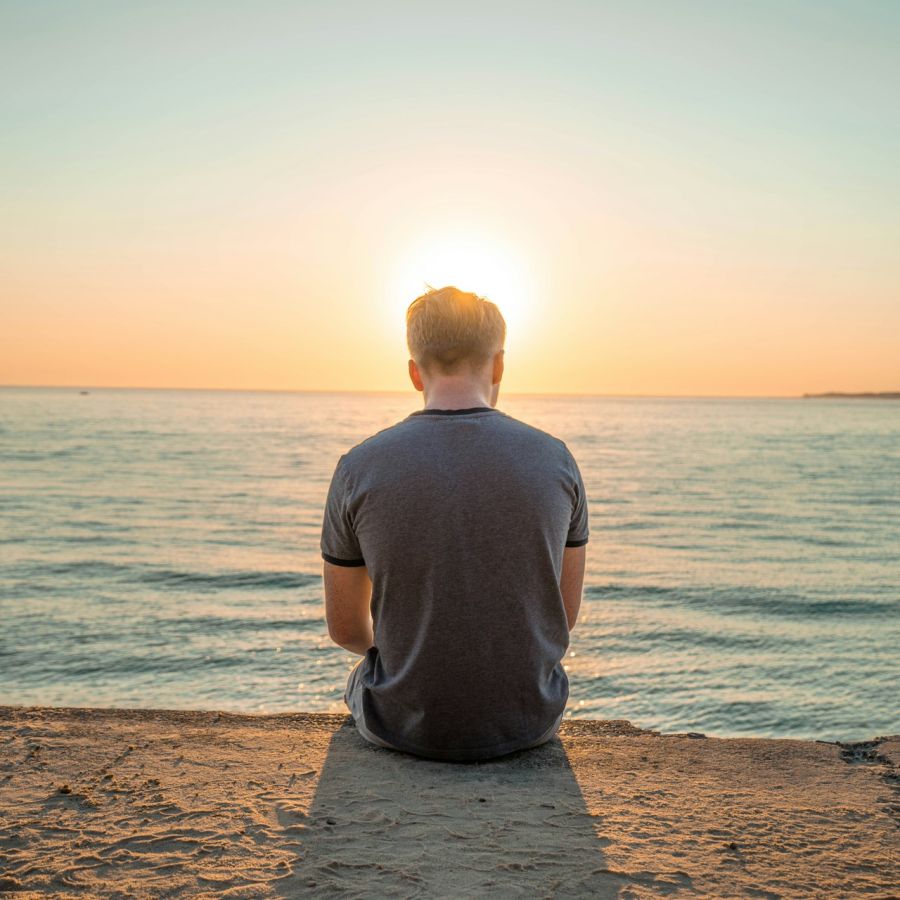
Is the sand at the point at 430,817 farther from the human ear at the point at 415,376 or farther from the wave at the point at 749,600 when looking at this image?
the wave at the point at 749,600

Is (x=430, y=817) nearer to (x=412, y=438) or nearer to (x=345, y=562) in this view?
(x=345, y=562)

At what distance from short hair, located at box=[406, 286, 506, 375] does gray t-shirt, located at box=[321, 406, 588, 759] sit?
0.19 metres

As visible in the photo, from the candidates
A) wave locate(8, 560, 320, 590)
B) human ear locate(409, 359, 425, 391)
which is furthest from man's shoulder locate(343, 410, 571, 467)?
wave locate(8, 560, 320, 590)

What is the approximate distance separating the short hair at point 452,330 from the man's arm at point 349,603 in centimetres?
85

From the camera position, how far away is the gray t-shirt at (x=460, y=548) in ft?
9.89

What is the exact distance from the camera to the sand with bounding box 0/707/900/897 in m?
2.51

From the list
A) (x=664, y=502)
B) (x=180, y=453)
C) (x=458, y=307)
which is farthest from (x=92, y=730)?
(x=180, y=453)

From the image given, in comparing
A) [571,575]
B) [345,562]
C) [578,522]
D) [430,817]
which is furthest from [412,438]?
[430,817]

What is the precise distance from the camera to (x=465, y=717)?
326 centimetres

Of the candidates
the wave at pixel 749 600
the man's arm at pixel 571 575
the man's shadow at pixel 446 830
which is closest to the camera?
the man's shadow at pixel 446 830

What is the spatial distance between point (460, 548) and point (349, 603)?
1.96ft

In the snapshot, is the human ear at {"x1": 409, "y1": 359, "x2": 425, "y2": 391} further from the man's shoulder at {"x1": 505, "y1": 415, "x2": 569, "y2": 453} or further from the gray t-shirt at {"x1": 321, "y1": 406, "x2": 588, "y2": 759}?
the man's shoulder at {"x1": 505, "y1": 415, "x2": 569, "y2": 453}

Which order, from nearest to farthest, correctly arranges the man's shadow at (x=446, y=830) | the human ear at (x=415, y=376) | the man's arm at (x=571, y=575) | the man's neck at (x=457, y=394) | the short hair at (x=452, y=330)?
the man's shadow at (x=446, y=830), the short hair at (x=452, y=330), the man's neck at (x=457, y=394), the human ear at (x=415, y=376), the man's arm at (x=571, y=575)

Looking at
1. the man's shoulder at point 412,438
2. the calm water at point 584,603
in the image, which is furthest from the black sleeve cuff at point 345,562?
the calm water at point 584,603
